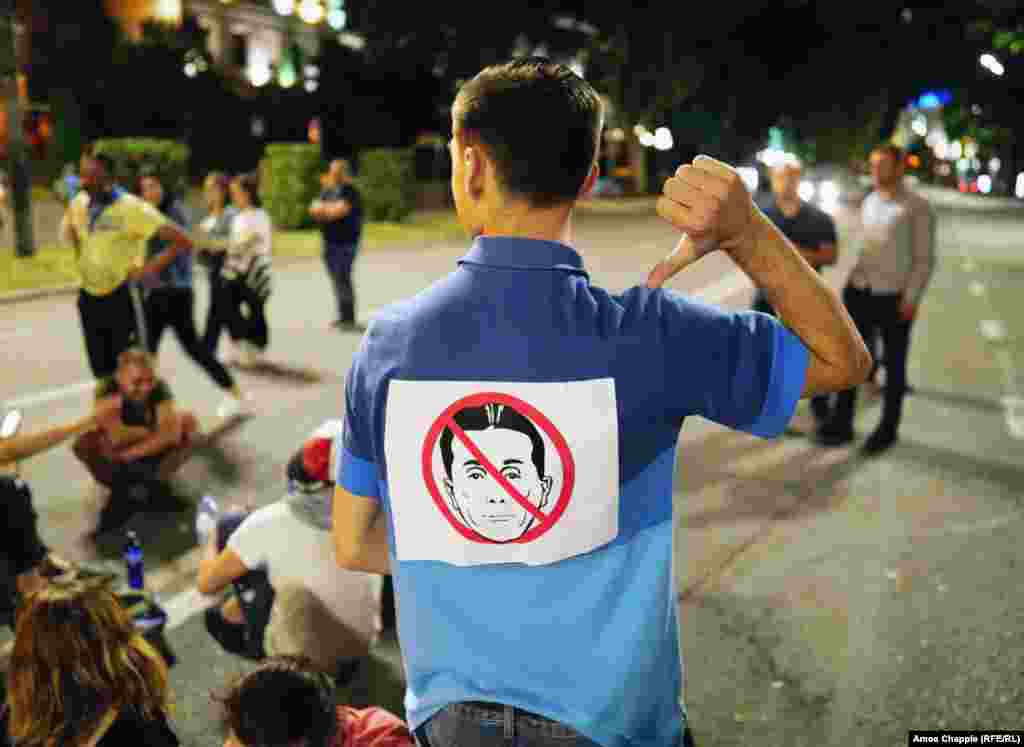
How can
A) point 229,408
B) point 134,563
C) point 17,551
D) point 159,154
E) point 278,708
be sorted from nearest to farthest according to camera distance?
point 278,708 < point 17,551 < point 134,563 < point 229,408 < point 159,154

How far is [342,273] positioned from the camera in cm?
1215

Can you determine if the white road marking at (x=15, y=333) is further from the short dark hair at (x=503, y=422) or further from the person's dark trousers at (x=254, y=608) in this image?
the short dark hair at (x=503, y=422)

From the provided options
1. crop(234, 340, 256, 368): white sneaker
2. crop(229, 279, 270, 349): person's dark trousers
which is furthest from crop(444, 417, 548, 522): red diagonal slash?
crop(234, 340, 256, 368): white sneaker

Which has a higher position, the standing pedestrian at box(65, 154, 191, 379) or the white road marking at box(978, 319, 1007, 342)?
the standing pedestrian at box(65, 154, 191, 379)

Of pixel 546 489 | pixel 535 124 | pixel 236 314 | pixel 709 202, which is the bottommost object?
pixel 236 314

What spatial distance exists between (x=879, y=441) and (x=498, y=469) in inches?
256

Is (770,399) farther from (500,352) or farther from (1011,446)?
(1011,446)

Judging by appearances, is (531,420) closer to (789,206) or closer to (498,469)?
(498,469)

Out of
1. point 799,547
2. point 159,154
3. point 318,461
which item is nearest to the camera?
point 318,461

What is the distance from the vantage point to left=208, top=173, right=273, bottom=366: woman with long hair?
382 inches

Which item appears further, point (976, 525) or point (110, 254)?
point (110, 254)

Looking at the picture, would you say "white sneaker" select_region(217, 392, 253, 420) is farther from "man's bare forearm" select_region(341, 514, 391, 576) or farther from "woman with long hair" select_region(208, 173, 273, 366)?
"man's bare forearm" select_region(341, 514, 391, 576)

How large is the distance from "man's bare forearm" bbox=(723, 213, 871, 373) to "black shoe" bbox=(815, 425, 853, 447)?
6278 millimetres

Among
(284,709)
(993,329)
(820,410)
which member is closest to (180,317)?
(820,410)
